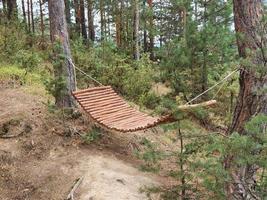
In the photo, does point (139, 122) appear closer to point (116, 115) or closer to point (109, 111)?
point (116, 115)

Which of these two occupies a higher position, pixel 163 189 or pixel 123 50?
pixel 123 50

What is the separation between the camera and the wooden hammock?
519cm

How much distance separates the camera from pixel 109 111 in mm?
5809

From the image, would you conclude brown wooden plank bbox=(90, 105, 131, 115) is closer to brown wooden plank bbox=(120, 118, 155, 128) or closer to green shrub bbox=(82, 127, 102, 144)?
green shrub bbox=(82, 127, 102, 144)

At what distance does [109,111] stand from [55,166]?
4.06 feet

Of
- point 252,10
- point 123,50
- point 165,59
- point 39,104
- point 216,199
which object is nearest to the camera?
point 216,199

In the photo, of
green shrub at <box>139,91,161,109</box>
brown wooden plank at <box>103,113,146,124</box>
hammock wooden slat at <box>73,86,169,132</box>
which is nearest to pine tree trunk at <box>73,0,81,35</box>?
green shrub at <box>139,91,161,109</box>

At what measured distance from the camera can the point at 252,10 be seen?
13.1ft

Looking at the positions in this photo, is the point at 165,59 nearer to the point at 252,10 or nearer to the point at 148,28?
the point at 252,10

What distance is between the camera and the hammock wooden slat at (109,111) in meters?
5.20

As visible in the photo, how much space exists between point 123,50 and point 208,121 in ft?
22.3

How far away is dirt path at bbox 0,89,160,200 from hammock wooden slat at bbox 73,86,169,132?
1.18 ft

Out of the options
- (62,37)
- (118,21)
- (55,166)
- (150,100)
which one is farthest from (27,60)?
(118,21)

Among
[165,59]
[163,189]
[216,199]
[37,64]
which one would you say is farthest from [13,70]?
[216,199]
